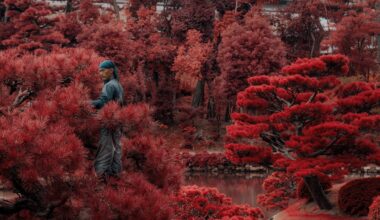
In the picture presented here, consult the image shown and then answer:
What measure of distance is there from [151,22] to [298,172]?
18928 mm

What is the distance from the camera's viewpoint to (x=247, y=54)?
23000mm

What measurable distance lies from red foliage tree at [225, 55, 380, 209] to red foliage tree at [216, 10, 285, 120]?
11.8 m

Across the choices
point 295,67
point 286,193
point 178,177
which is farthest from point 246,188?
point 178,177

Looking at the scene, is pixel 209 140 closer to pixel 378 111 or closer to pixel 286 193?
pixel 378 111

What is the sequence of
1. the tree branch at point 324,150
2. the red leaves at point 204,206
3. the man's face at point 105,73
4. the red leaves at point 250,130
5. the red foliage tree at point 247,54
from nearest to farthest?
the man's face at point 105,73
the red leaves at point 204,206
the tree branch at point 324,150
the red leaves at point 250,130
the red foliage tree at point 247,54

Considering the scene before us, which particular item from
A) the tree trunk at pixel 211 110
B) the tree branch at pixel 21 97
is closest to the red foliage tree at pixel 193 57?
the tree trunk at pixel 211 110

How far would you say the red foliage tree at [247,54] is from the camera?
2289 cm

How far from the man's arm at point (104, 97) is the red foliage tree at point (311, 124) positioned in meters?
4.94

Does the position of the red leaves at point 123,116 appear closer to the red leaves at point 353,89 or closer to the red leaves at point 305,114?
the red leaves at point 305,114

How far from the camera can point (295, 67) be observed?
409 inches

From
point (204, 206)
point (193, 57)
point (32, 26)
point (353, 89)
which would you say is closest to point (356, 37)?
point (193, 57)

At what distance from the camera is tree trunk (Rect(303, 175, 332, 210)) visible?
34.4ft

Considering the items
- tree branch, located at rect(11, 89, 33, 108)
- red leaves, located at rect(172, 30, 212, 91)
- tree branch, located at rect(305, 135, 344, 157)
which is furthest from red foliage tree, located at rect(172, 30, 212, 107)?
Answer: tree branch, located at rect(11, 89, 33, 108)

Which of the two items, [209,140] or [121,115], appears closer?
[121,115]
